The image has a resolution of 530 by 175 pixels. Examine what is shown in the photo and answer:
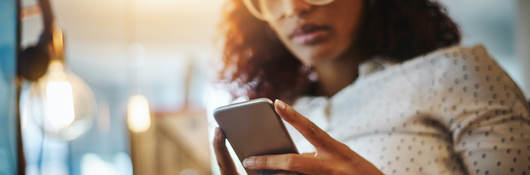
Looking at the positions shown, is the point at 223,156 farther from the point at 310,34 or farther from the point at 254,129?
the point at 310,34

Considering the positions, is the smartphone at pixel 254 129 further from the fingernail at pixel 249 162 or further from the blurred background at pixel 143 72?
the blurred background at pixel 143 72

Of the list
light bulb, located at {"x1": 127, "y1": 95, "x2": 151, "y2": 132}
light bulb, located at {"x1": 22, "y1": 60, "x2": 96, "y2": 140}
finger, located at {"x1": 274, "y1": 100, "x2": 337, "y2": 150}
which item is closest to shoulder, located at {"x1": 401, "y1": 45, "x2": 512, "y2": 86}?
finger, located at {"x1": 274, "y1": 100, "x2": 337, "y2": 150}

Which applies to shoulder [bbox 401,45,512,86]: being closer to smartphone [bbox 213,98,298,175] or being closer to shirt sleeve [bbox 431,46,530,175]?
shirt sleeve [bbox 431,46,530,175]

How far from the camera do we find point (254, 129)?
0.35 m

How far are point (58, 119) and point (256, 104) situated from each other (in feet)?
2.20

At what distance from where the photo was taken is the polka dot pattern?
1.44 feet

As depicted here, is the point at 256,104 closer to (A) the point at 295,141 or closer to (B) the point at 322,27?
(A) the point at 295,141

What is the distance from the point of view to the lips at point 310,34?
1.45ft

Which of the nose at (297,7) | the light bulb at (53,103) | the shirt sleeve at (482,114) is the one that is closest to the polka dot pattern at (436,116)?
the shirt sleeve at (482,114)

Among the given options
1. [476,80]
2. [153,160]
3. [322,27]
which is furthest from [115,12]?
[153,160]

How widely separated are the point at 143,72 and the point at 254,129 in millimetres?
2270

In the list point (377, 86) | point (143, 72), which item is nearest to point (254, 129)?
point (377, 86)

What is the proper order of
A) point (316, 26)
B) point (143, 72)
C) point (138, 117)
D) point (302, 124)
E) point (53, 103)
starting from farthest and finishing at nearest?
point (143, 72) → point (138, 117) → point (53, 103) → point (316, 26) → point (302, 124)

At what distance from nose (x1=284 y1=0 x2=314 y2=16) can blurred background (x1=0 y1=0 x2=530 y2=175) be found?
89 millimetres
